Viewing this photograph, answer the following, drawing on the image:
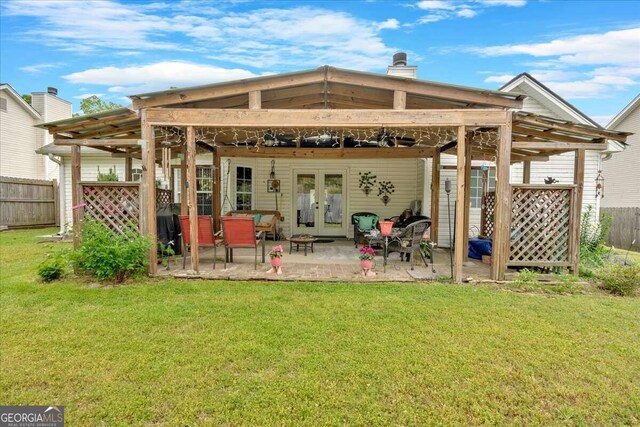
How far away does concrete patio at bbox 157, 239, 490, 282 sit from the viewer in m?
5.10

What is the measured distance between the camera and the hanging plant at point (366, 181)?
1032 centimetres

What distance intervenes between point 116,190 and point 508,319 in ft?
18.4

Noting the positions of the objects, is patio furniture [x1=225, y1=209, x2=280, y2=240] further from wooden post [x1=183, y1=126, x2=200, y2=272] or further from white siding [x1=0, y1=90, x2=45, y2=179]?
white siding [x1=0, y1=90, x2=45, y2=179]

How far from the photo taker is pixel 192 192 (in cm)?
509

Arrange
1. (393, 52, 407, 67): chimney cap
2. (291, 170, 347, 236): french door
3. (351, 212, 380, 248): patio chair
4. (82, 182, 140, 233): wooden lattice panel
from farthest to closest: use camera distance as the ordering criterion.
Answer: (291, 170, 347, 236): french door → (393, 52, 407, 67): chimney cap → (351, 212, 380, 248): patio chair → (82, 182, 140, 233): wooden lattice panel

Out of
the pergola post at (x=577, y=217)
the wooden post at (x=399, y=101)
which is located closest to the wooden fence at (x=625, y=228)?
the pergola post at (x=577, y=217)

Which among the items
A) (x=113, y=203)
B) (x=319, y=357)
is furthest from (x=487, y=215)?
(x=113, y=203)

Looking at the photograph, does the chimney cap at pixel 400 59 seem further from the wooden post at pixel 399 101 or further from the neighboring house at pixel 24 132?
the neighboring house at pixel 24 132

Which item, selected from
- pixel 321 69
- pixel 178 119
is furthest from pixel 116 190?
pixel 321 69

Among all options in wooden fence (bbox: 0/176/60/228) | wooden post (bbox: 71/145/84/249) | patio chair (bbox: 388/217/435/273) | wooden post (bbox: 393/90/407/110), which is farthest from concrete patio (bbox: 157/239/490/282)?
wooden fence (bbox: 0/176/60/228)

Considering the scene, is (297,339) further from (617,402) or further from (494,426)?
(617,402)

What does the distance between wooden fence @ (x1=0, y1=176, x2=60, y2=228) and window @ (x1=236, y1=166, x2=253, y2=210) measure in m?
8.39

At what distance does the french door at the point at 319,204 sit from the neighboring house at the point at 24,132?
40.1 feet

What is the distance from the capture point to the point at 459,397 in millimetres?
2213
